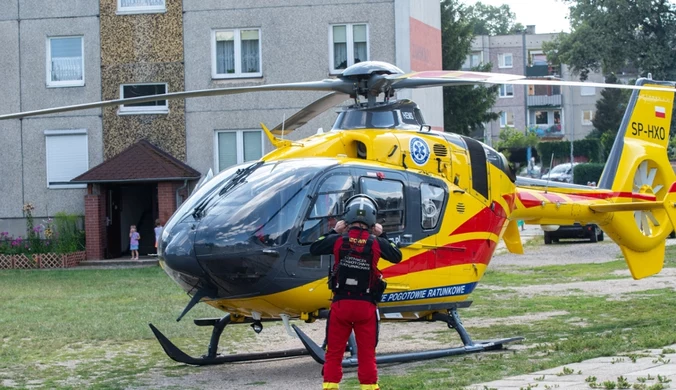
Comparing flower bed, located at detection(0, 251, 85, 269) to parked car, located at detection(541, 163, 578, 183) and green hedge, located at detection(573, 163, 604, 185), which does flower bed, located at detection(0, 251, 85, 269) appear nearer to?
green hedge, located at detection(573, 163, 604, 185)

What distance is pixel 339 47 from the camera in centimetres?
3148

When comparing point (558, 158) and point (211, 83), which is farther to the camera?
point (558, 158)

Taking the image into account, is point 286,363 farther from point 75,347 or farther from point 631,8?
point 631,8

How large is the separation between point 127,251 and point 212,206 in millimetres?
22177

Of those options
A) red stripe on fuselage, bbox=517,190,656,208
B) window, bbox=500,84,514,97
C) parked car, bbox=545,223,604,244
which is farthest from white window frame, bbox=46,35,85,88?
window, bbox=500,84,514,97

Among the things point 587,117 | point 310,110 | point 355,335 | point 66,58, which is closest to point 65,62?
point 66,58

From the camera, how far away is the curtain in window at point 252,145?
31.7m

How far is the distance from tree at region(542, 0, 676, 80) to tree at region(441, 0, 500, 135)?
226 inches

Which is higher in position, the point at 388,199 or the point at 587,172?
the point at 587,172

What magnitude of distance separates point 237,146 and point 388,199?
64.1ft

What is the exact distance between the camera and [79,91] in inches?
1281

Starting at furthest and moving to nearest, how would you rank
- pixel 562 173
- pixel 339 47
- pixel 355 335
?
pixel 562 173, pixel 339 47, pixel 355 335

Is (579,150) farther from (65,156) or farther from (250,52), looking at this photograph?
(65,156)

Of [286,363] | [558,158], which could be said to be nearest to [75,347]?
[286,363]
